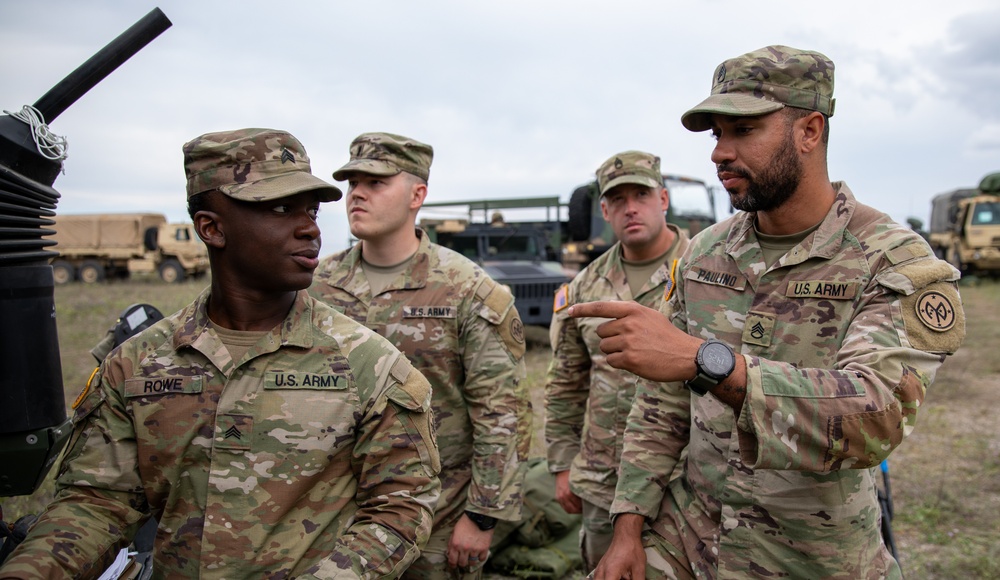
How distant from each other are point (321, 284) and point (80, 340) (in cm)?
1151

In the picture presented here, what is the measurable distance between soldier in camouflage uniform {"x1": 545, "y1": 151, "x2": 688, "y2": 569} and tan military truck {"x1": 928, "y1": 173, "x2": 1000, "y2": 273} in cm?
2004

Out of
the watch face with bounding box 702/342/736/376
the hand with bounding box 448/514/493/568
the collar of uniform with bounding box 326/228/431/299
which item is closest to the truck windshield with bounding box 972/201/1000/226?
the collar of uniform with bounding box 326/228/431/299

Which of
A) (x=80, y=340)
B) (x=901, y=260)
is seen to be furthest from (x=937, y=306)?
(x=80, y=340)

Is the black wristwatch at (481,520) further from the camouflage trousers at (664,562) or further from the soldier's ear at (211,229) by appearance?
the soldier's ear at (211,229)

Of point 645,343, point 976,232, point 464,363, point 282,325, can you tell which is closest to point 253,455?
point 282,325

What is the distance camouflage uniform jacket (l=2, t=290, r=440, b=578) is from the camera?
1.76 m

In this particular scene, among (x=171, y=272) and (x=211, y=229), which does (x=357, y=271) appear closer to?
(x=211, y=229)

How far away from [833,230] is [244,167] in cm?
161

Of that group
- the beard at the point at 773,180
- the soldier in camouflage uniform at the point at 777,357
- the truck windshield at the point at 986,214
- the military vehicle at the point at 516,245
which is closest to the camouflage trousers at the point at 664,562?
the soldier in camouflage uniform at the point at 777,357

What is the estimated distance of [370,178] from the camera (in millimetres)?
3080

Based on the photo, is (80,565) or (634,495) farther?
(634,495)

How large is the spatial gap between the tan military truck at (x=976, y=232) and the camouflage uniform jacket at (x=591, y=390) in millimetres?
20023

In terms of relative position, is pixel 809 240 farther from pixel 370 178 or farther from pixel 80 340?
pixel 80 340

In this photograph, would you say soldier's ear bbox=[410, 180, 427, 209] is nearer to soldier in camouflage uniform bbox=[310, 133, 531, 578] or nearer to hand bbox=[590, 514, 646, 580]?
soldier in camouflage uniform bbox=[310, 133, 531, 578]
